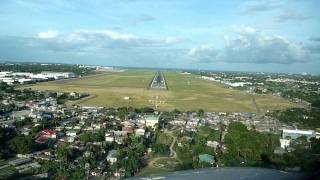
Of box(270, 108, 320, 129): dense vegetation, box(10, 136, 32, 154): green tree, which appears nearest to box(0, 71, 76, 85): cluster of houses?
box(270, 108, 320, 129): dense vegetation

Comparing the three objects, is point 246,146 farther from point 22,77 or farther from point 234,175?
point 22,77

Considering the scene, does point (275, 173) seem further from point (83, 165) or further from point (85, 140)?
point (85, 140)

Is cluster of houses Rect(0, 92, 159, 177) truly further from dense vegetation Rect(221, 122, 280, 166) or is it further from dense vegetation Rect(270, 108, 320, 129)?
dense vegetation Rect(270, 108, 320, 129)

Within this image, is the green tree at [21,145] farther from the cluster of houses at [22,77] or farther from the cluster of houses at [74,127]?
the cluster of houses at [22,77]

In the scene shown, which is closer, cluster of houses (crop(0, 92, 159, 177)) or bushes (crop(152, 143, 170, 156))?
cluster of houses (crop(0, 92, 159, 177))

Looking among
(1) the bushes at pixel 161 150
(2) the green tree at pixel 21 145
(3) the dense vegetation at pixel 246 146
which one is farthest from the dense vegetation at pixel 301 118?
(2) the green tree at pixel 21 145

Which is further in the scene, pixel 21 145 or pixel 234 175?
pixel 21 145

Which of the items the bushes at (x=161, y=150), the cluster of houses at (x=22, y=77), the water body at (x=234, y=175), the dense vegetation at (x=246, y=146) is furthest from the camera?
the cluster of houses at (x=22, y=77)

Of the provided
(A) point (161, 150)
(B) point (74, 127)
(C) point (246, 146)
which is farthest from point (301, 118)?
(B) point (74, 127)

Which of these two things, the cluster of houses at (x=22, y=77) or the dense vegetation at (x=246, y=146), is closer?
the dense vegetation at (x=246, y=146)

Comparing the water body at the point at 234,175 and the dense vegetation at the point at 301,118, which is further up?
the water body at the point at 234,175

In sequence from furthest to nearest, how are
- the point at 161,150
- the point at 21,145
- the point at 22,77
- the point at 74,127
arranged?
1. the point at 22,77
2. the point at 74,127
3. the point at 161,150
4. the point at 21,145

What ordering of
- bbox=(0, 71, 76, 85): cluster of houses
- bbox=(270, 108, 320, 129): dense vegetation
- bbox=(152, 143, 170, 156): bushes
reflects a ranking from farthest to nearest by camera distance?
bbox=(0, 71, 76, 85): cluster of houses, bbox=(270, 108, 320, 129): dense vegetation, bbox=(152, 143, 170, 156): bushes

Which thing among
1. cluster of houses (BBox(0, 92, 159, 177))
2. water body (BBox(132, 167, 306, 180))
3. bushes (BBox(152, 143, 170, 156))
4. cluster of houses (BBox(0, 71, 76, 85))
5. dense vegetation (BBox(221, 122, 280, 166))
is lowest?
cluster of houses (BBox(0, 92, 159, 177))
